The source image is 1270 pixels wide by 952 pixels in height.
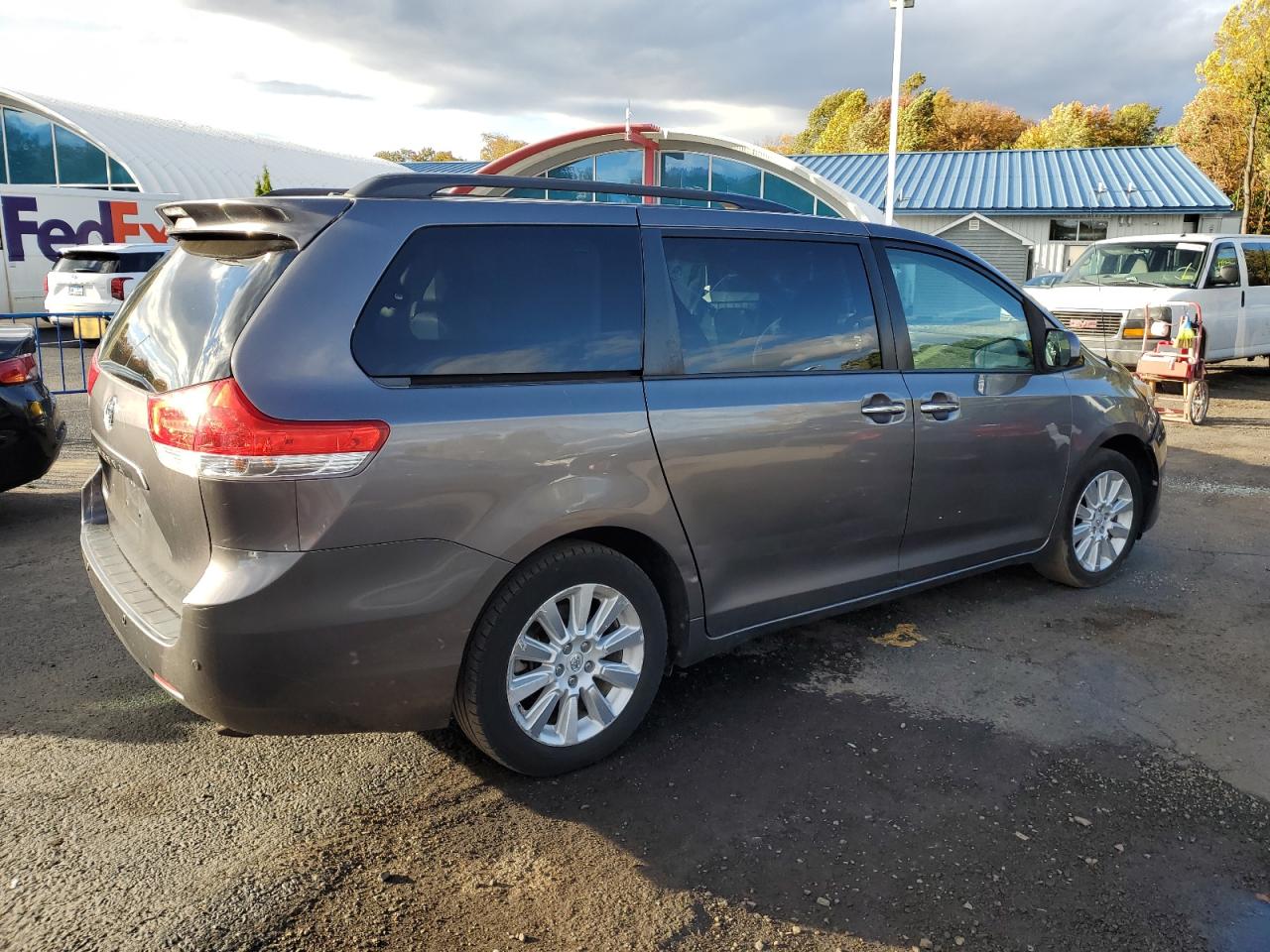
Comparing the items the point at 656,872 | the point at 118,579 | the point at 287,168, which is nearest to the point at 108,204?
the point at 287,168

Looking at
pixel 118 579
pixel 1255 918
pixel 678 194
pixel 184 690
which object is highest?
pixel 678 194

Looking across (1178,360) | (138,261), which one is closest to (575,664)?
(1178,360)

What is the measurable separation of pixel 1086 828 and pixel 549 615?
1.80 metres

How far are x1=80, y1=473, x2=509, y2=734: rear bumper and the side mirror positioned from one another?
3176 millimetres

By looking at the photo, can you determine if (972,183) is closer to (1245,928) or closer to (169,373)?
(1245,928)

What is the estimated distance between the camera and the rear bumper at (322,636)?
8.69ft

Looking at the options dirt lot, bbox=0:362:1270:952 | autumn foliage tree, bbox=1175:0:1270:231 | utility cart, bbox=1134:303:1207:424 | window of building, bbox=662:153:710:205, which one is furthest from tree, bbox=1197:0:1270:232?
dirt lot, bbox=0:362:1270:952

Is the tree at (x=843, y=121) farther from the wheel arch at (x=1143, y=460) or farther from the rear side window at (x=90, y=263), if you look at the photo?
the wheel arch at (x=1143, y=460)

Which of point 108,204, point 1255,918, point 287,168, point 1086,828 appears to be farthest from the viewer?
point 287,168

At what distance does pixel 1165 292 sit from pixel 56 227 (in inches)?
850

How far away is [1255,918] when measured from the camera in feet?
8.66

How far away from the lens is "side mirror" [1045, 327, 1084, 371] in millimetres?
4793

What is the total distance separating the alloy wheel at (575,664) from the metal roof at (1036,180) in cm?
2867

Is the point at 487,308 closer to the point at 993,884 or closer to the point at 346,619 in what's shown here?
the point at 346,619
